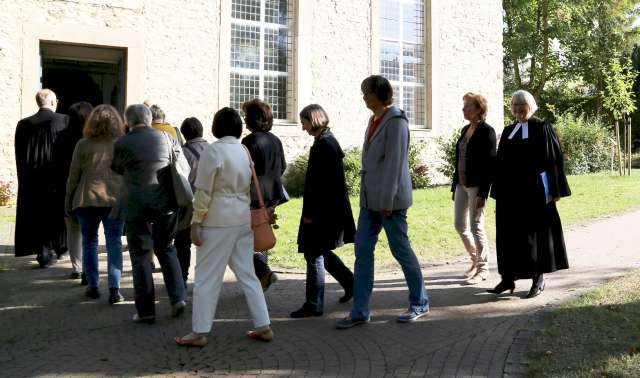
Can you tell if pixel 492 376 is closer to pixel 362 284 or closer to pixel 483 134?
pixel 362 284

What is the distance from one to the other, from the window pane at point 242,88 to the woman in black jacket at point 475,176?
9791 millimetres

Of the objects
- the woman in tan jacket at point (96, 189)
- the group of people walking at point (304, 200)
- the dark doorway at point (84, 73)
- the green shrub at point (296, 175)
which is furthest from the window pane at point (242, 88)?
the woman in tan jacket at point (96, 189)

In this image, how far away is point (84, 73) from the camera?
1686 centimetres

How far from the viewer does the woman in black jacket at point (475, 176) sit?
6.39m

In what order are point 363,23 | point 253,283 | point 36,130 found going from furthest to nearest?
1. point 363,23
2. point 36,130
3. point 253,283

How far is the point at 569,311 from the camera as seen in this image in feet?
17.3

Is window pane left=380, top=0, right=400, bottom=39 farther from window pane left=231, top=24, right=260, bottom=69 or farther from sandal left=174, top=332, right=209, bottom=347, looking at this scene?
sandal left=174, top=332, right=209, bottom=347

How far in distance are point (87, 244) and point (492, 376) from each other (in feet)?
13.1

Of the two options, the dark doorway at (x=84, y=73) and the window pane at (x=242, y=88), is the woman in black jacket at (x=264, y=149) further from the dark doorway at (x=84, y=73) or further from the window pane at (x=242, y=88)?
the window pane at (x=242, y=88)

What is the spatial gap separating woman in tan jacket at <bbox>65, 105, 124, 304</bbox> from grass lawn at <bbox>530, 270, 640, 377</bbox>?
375 centimetres

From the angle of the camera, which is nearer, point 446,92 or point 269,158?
point 269,158

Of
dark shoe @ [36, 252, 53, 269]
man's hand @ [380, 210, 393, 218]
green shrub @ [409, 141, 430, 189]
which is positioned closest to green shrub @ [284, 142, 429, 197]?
green shrub @ [409, 141, 430, 189]

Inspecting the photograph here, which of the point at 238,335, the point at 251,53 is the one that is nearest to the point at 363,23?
the point at 251,53

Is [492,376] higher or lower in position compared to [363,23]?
lower
